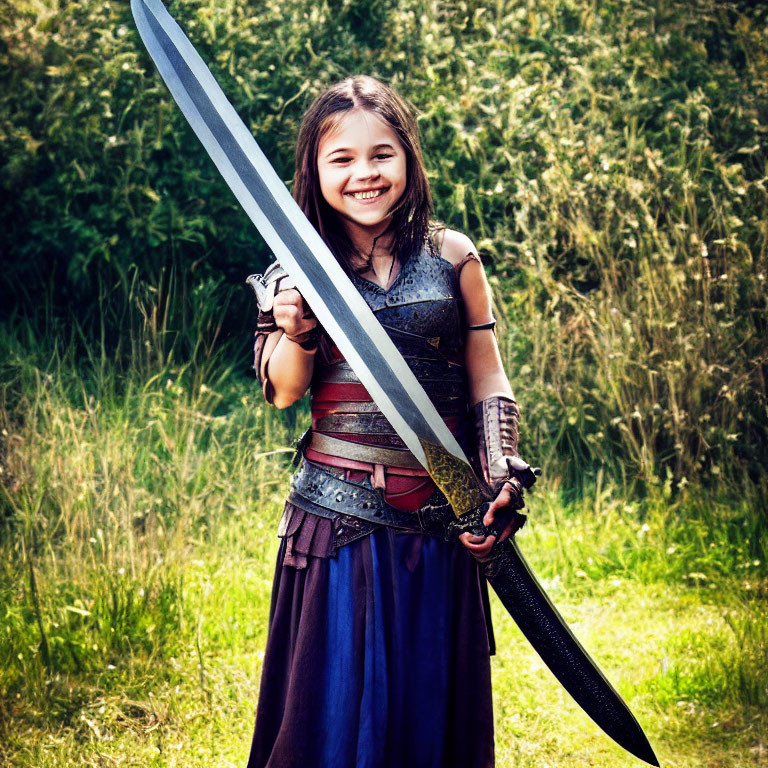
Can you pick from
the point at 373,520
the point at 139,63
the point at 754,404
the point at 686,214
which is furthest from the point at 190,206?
the point at 373,520

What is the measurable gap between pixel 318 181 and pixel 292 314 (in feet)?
1.16

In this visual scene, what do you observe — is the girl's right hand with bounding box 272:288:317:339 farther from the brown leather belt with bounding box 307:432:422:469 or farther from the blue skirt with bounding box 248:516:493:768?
the blue skirt with bounding box 248:516:493:768

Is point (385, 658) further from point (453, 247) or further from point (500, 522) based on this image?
point (453, 247)

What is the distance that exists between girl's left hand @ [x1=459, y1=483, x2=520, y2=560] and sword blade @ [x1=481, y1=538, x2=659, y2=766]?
6 centimetres

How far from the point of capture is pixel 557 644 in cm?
200

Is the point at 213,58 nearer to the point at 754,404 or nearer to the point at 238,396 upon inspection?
the point at 238,396

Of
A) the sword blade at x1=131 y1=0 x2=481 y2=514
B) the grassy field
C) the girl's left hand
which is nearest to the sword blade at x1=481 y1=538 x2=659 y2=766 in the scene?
the girl's left hand

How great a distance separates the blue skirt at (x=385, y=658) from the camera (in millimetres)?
1958

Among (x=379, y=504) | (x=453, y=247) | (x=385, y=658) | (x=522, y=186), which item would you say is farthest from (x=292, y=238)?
(x=522, y=186)

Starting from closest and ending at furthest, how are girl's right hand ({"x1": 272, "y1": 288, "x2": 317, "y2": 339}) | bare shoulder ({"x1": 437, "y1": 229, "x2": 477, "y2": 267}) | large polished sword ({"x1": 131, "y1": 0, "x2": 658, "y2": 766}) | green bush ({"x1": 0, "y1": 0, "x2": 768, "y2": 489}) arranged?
large polished sword ({"x1": 131, "y1": 0, "x2": 658, "y2": 766}), girl's right hand ({"x1": 272, "y1": 288, "x2": 317, "y2": 339}), bare shoulder ({"x1": 437, "y1": 229, "x2": 477, "y2": 267}), green bush ({"x1": 0, "y1": 0, "x2": 768, "y2": 489})

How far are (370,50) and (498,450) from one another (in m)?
3.41

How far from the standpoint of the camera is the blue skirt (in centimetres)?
196

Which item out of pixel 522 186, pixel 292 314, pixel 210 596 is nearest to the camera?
pixel 292 314

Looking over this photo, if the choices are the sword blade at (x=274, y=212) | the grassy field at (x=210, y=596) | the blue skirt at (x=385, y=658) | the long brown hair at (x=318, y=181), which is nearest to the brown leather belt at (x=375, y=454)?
the blue skirt at (x=385, y=658)
